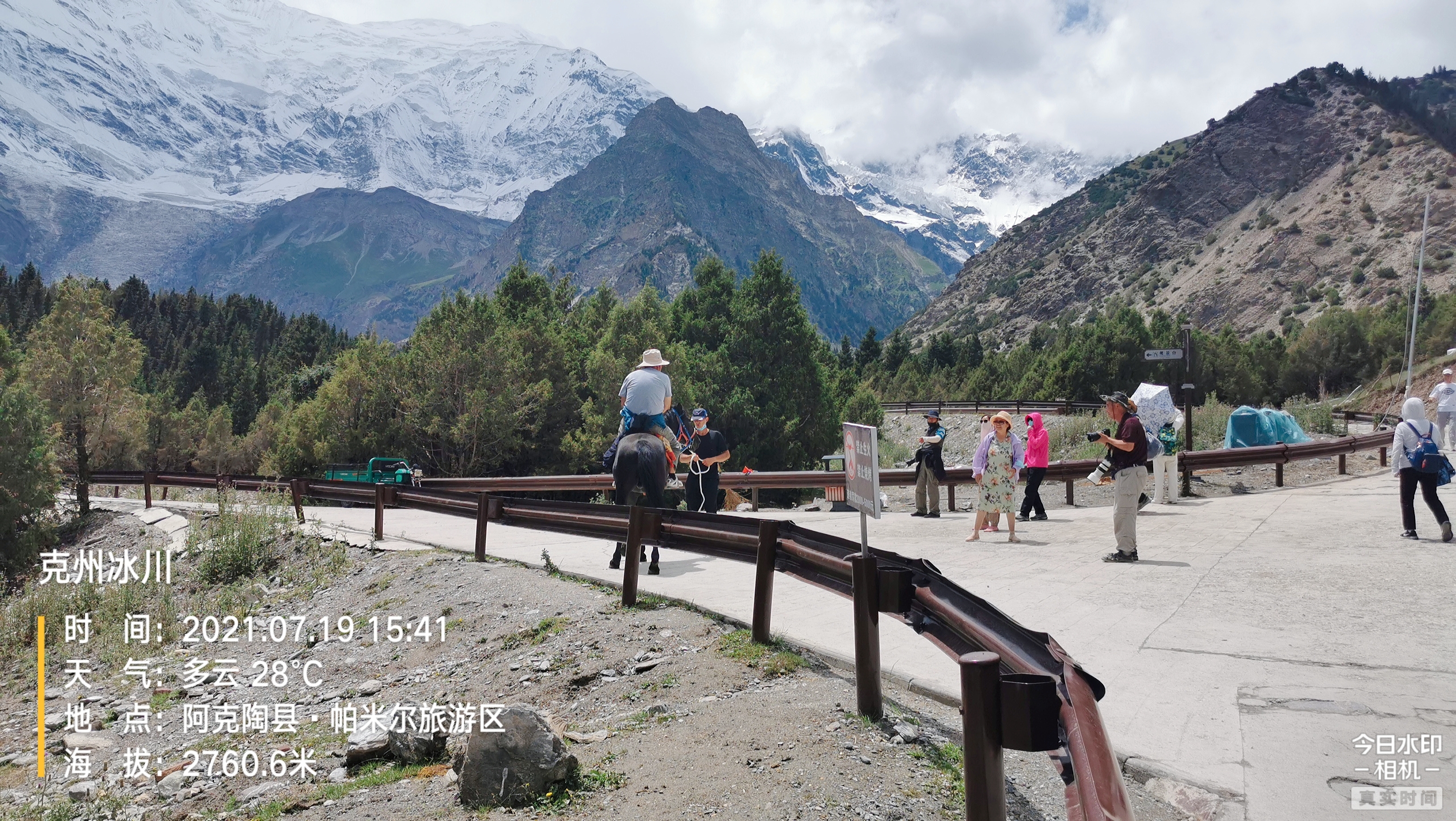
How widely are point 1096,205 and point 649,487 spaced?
19581cm

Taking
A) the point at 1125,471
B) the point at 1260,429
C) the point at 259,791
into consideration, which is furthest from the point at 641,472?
the point at 1260,429

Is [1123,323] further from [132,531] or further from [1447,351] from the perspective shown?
[132,531]

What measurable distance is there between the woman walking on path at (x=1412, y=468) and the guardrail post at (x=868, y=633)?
399 inches

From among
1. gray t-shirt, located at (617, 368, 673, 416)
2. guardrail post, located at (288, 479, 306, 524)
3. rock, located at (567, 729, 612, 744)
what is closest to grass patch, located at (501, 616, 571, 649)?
rock, located at (567, 729, 612, 744)

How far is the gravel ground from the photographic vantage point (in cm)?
433

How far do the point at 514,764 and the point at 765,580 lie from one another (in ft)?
8.12

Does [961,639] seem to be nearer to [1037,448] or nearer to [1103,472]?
[1103,472]

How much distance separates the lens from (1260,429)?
87.1ft

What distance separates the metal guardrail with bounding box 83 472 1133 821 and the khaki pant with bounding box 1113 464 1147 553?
5926 millimetres

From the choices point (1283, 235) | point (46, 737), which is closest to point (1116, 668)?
point (46, 737)

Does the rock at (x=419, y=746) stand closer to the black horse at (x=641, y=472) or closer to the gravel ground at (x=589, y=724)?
the gravel ground at (x=589, y=724)

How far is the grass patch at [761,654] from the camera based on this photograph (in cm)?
605

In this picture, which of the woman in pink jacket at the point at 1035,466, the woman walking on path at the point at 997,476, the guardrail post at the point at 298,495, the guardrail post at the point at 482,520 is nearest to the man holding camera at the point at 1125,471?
the woman walking on path at the point at 997,476

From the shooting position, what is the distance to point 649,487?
10.1 meters
